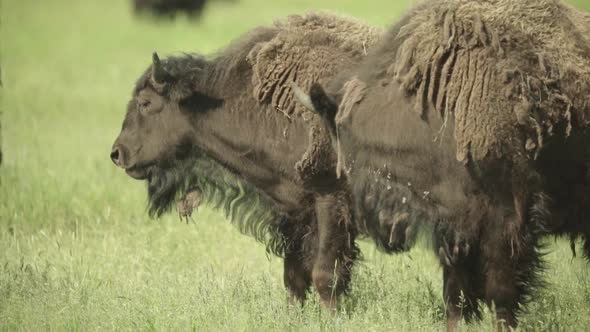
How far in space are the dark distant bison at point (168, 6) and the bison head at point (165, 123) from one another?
2131 cm

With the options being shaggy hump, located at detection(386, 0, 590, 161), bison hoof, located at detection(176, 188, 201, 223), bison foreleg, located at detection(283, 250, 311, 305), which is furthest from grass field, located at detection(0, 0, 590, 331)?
shaggy hump, located at detection(386, 0, 590, 161)

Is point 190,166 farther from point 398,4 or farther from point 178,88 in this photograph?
point 398,4

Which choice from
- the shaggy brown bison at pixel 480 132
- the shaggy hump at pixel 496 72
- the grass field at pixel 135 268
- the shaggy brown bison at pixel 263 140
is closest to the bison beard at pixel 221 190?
the shaggy brown bison at pixel 263 140

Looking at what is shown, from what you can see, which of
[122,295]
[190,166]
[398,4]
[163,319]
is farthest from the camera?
[398,4]

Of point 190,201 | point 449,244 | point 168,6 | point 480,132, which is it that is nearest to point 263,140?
point 190,201

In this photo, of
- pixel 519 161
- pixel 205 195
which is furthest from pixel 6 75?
pixel 519 161

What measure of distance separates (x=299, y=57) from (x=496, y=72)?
2.04 m

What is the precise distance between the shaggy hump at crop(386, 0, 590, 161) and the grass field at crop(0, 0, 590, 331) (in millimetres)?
912

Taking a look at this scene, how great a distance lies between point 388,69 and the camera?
6.07 metres

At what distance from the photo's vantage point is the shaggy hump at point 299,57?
24.0 feet

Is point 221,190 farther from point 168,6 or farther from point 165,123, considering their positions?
point 168,6

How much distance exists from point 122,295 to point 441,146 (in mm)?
2763

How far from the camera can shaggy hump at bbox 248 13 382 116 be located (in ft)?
24.0

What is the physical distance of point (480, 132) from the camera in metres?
5.64
